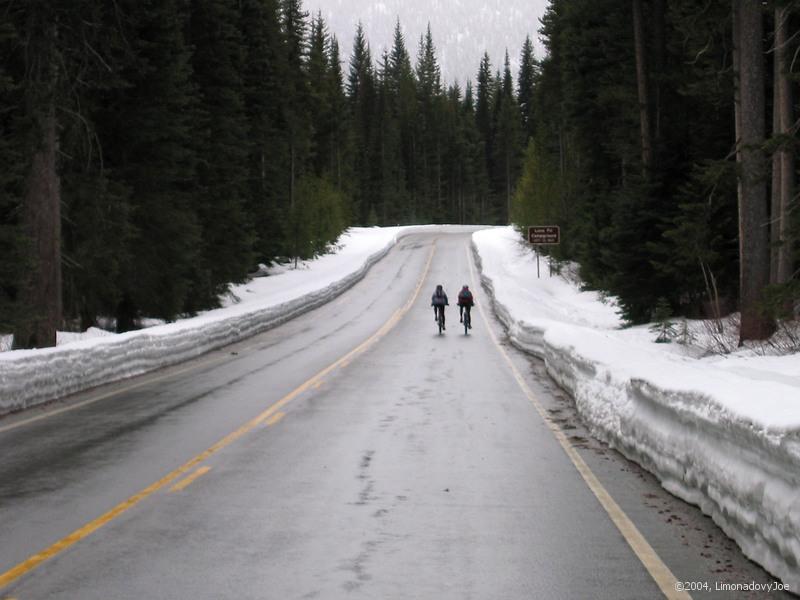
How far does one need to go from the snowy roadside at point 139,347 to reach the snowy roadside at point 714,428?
8.74m

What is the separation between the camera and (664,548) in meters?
6.05

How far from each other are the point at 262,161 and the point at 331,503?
4460 centimetres

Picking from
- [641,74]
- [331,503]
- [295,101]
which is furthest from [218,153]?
[331,503]

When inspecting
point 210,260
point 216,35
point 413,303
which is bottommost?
point 413,303

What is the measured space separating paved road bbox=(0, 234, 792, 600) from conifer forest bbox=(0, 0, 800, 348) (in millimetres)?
6632

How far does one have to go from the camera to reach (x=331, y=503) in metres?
7.30

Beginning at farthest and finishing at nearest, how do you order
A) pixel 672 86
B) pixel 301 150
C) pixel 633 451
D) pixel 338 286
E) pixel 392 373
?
pixel 301 150 → pixel 338 286 → pixel 672 86 → pixel 392 373 → pixel 633 451

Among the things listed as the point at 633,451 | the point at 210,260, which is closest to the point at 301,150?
the point at 210,260

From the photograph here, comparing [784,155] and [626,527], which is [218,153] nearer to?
[784,155]

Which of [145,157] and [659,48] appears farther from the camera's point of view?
[659,48]

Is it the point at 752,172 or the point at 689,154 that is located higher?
the point at 689,154

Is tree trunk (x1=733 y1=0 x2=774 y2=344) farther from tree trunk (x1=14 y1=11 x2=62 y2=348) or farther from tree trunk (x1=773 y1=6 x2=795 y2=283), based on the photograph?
tree trunk (x1=14 y1=11 x2=62 y2=348)

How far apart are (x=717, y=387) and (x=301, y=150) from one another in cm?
6051

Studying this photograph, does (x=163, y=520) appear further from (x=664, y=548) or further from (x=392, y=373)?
(x=392, y=373)
